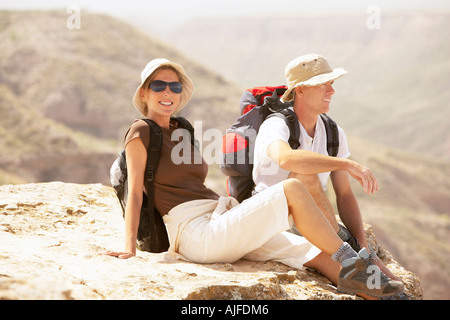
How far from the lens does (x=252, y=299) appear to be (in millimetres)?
3609

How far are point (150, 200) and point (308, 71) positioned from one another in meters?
1.75

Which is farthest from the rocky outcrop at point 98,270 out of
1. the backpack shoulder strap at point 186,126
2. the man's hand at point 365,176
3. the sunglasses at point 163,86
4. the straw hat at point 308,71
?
the straw hat at point 308,71

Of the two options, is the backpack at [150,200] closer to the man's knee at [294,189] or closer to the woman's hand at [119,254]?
the woman's hand at [119,254]

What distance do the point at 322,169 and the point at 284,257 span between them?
835 millimetres

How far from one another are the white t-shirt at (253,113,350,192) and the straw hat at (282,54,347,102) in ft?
1.28

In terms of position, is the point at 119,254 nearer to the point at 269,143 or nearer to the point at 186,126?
the point at 186,126

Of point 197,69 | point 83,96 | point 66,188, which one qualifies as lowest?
point 66,188

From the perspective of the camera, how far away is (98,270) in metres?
3.68

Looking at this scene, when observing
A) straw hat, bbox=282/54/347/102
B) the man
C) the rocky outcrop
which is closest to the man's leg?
the man

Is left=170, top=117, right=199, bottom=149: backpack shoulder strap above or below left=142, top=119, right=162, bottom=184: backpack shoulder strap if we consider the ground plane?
above

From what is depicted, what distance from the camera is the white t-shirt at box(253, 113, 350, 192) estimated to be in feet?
14.5

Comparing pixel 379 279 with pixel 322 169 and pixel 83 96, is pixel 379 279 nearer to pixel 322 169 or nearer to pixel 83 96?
pixel 322 169

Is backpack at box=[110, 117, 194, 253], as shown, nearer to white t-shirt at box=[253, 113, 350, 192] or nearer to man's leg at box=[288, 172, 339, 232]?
white t-shirt at box=[253, 113, 350, 192]
